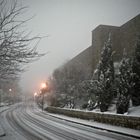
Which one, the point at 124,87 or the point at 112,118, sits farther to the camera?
the point at 124,87

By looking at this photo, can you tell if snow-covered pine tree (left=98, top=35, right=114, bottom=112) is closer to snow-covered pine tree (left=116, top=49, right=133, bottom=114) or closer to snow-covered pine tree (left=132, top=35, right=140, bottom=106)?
snow-covered pine tree (left=116, top=49, right=133, bottom=114)

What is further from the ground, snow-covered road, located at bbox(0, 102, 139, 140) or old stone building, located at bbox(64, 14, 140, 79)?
old stone building, located at bbox(64, 14, 140, 79)

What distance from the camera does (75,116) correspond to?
26.9m

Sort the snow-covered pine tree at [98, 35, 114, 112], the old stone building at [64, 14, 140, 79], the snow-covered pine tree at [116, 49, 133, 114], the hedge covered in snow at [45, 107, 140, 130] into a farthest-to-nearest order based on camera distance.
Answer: the old stone building at [64, 14, 140, 79]
the snow-covered pine tree at [98, 35, 114, 112]
the snow-covered pine tree at [116, 49, 133, 114]
the hedge covered in snow at [45, 107, 140, 130]

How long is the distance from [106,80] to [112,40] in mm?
18799

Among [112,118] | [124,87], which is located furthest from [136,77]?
[112,118]

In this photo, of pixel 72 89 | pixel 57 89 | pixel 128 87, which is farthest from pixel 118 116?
pixel 57 89

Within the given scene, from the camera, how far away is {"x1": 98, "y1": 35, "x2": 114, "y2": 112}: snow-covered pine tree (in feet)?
89.4

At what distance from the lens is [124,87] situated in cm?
2347

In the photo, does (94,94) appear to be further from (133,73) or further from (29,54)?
(29,54)

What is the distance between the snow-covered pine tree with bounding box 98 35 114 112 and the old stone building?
27.4 feet

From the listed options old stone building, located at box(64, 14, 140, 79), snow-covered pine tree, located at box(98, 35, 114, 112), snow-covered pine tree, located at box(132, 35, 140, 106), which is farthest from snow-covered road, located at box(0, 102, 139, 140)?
old stone building, located at box(64, 14, 140, 79)

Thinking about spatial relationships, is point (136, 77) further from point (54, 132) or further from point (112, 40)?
point (112, 40)

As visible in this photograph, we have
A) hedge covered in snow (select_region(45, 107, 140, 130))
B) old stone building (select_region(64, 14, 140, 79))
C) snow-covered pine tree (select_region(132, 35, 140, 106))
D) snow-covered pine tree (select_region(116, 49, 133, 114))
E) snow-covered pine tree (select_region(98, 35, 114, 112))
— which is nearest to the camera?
hedge covered in snow (select_region(45, 107, 140, 130))
